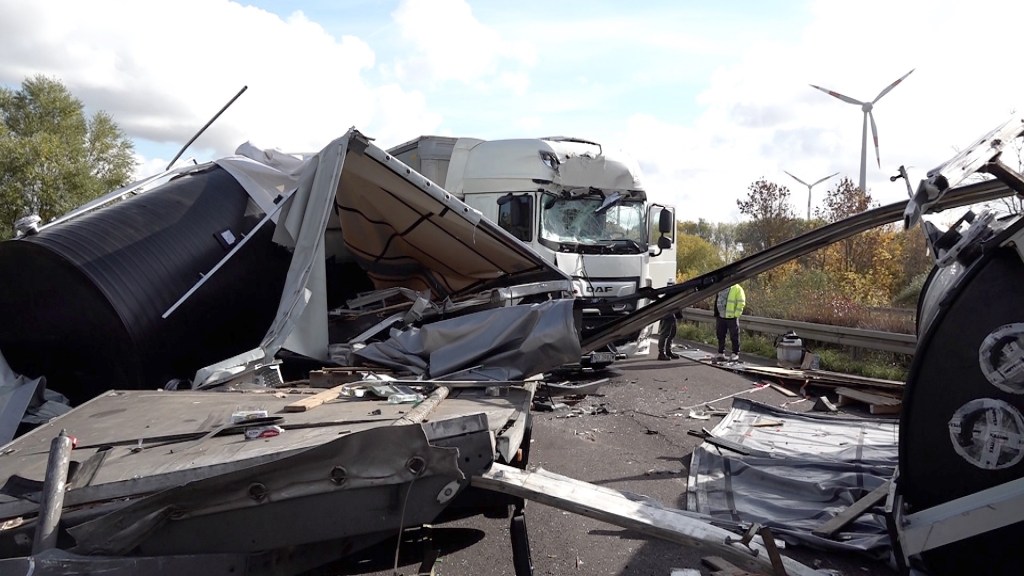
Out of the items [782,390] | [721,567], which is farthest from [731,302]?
[721,567]

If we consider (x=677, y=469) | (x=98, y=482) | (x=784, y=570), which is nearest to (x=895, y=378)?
(x=677, y=469)

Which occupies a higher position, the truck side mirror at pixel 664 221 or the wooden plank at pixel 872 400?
the truck side mirror at pixel 664 221

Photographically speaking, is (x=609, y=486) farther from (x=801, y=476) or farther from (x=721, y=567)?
(x=721, y=567)

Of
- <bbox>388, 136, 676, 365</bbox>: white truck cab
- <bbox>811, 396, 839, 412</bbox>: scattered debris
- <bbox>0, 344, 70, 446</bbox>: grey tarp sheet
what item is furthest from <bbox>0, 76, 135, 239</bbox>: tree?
<bbox>811, 396, 839, 412</bbox>: scattered debris

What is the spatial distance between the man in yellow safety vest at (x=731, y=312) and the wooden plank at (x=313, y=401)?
9.44 m

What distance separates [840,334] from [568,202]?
210 inches

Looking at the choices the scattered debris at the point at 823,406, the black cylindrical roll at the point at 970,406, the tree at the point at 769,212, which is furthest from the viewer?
the tree at the point at 769,212

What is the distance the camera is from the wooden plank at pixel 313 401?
11.0 feet

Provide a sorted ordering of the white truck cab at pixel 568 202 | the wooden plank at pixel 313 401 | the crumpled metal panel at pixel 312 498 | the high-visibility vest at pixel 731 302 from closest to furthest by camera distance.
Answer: the crumpled metal panel at pixel 312 498, the wooden plank at pixel 313 401, the white truck cab at pixel 568 202, the high-visibility vest at pixel 731 302

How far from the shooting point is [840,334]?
1130 cm

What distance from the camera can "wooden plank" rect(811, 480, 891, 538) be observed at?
12.7 feet

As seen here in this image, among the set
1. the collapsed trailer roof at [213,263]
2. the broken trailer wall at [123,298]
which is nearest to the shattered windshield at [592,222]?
the collapsed trailer roof at [213,263]

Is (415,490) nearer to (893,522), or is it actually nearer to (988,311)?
(893,522)

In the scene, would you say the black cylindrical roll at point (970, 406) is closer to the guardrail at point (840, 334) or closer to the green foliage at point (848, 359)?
the guardrail at point (840, 334)
